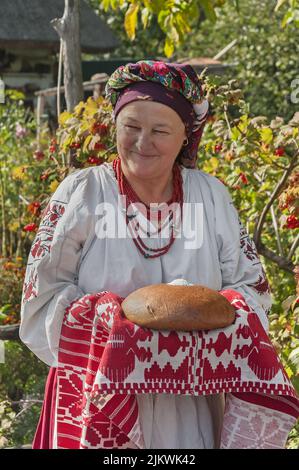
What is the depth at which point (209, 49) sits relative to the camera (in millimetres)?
15242

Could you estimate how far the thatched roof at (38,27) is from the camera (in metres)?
12.0

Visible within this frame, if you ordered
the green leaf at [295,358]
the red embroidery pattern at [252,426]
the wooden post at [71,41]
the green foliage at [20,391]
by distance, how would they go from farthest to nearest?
the wooden post at [71,41] → the green foliage at [20,391] → the green leaf at [295,358] → the red embroidery pattern at [252,426]

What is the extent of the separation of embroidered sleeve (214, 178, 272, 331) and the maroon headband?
27cm

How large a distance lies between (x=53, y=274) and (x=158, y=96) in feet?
1.88

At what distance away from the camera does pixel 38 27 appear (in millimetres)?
12148

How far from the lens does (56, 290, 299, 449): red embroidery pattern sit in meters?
2.51

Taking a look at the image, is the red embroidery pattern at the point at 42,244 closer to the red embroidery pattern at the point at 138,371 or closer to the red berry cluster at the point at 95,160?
the red embroidery pattern at the point at 138,371

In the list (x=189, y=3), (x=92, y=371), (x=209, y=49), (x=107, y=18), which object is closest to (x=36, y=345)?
(x=92, y=371)

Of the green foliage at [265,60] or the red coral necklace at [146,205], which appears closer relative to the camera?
the red coral necklace at [146,205]

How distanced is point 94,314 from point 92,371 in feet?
0.49

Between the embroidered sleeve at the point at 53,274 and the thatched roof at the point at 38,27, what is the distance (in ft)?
31.1

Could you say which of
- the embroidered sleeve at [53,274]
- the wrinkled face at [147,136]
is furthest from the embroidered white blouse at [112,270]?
the wrinkled face at [147,136]

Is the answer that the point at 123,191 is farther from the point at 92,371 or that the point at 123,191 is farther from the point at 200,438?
the point at 200,438

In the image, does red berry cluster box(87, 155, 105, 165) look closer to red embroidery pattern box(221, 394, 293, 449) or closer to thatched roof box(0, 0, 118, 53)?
red embroidery pattern box(221, 394, 293, 449)
